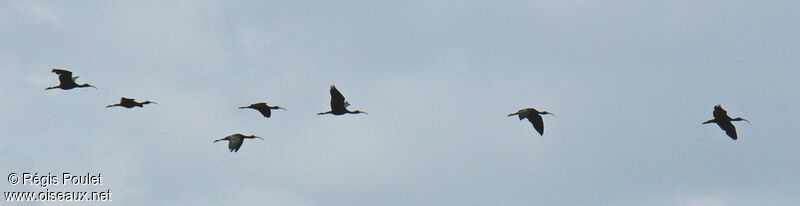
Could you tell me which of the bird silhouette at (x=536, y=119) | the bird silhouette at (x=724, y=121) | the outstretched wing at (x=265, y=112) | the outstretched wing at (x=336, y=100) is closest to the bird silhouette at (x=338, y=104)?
the outstretched wing at (x=336, y=100)

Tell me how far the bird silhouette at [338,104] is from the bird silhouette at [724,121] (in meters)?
12.3

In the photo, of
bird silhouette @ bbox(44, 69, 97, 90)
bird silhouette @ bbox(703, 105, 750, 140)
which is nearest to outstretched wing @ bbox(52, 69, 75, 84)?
bird silhouette @ bbox(44, 69, 97, 90)

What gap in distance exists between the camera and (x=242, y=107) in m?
133

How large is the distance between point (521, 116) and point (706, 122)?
249 inches

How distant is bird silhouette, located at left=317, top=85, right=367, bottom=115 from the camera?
133 meters

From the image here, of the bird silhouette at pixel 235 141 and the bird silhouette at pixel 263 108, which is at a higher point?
the bird silhouette at pixel 263 108

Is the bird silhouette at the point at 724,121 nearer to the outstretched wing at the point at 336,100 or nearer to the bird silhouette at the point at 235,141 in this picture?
the outstretched wing at the point at 336,100

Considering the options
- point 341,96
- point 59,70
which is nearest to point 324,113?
point 341,96

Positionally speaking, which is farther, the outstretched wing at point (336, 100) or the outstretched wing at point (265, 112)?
the outstretched wing at point (265, 112)

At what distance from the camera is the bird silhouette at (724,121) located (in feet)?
437

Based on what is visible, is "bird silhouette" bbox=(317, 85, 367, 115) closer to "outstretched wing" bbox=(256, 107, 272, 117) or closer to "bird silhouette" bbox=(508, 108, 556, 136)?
"outstretched wing" bbox=(256, 107, 272, 117)

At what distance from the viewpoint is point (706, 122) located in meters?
134

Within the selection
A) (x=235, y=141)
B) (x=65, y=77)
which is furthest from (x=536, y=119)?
(x=65, y=77)

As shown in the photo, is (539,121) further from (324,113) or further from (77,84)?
(77,84)
